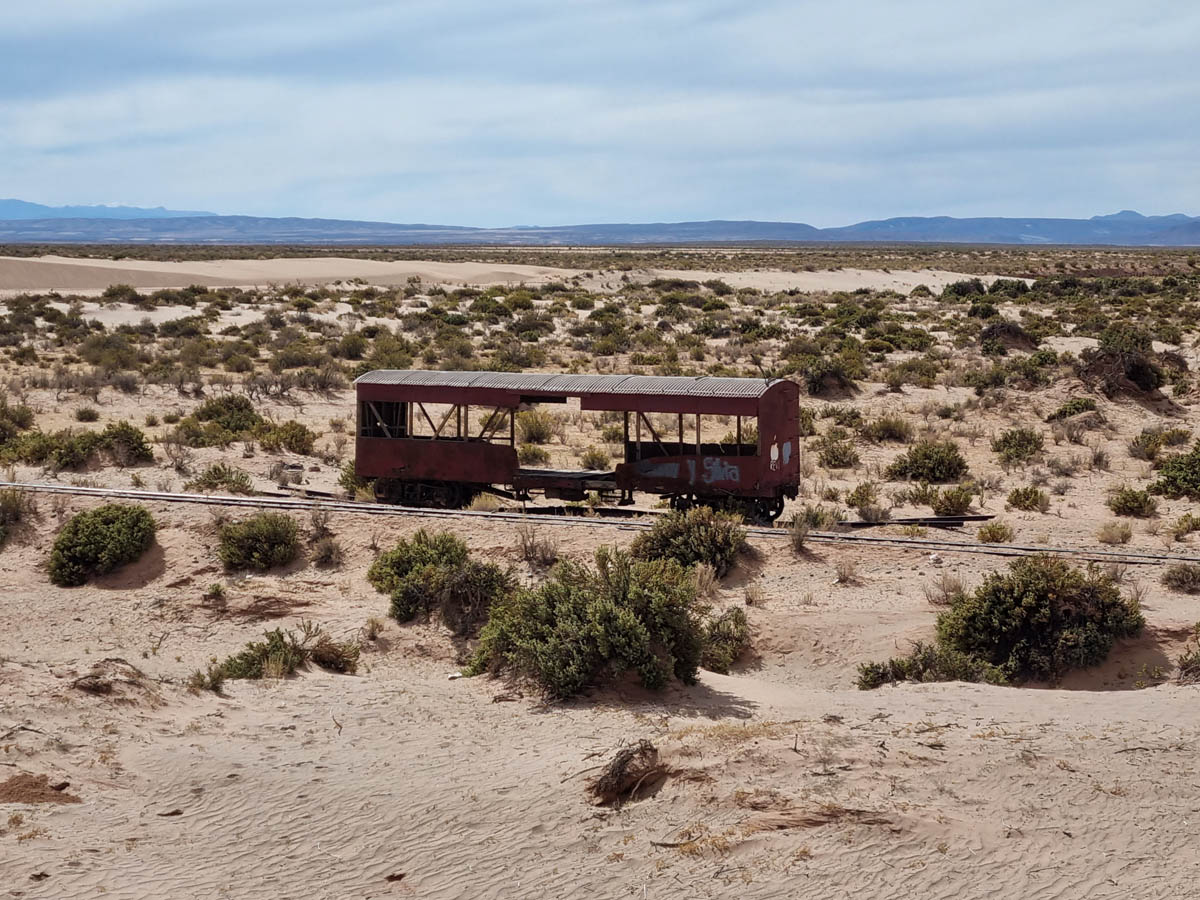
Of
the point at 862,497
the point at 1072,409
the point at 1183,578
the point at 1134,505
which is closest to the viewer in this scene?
the point at 1183,578

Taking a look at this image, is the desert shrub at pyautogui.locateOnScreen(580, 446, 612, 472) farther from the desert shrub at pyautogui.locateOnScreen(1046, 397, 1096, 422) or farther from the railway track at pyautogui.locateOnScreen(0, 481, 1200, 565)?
the desert shrub at pyautogui.locateOnScreen(1046, 397, 1096, 422)

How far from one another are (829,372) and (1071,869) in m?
25.8

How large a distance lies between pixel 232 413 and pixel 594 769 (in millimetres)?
21418

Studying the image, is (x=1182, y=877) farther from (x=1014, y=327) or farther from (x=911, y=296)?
(x=911, y=296)

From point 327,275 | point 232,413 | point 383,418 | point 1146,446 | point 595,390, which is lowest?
point 1146,446

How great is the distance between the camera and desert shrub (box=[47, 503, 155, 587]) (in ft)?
58.1

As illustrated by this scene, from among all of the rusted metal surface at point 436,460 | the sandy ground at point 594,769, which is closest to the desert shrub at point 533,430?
the rusted metal surface at point 436,460

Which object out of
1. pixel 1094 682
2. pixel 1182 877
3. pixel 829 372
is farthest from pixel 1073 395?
pixel 1182 877

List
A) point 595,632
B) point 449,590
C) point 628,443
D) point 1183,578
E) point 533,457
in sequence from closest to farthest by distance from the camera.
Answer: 1. point 595,632
2. point 1183,578
3. point 449,590
4. point 628,443
5. point 533,457

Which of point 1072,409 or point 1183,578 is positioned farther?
point 1072,409

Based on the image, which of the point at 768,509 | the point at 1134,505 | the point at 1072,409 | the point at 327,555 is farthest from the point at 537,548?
the point at 1072,409

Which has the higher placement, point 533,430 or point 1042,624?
point 533,430

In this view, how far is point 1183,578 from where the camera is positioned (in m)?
15.2

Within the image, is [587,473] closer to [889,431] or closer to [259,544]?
[259,544]
